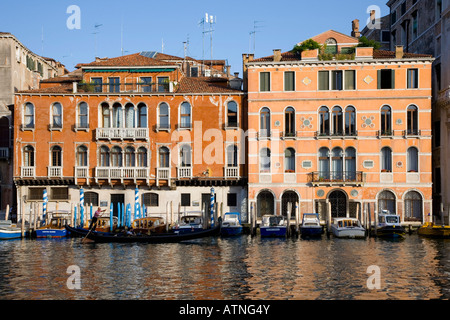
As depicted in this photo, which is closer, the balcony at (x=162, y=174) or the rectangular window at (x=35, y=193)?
the balcony at (x=162, y=174)

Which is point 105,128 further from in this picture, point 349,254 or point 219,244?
point 349,254

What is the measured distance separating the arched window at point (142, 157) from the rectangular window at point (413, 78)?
16312mm

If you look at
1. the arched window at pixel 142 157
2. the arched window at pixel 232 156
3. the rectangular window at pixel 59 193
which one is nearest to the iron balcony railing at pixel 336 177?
the arched window at pixel 232 156

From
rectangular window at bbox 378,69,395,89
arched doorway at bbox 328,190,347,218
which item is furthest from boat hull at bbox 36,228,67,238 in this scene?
rectangular window at bbox 378,69,395,89

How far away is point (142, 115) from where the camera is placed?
132 feet

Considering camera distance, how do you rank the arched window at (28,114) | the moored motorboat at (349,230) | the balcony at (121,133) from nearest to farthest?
the moored motorboat at (349,230) → the balcony at (121,133) → the arched window at (28,114)

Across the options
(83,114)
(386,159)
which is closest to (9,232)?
(83,114)

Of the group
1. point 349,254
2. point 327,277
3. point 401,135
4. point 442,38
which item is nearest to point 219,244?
point 349,254

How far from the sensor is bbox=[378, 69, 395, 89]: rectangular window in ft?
124

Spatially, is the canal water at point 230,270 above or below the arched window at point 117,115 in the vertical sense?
below

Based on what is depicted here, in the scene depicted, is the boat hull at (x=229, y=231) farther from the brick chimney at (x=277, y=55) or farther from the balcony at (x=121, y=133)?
the brick chimney at (x=277, y=55)

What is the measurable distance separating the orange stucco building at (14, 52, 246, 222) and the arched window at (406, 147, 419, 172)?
9.76 meters

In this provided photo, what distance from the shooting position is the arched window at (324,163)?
3816 centimetres
